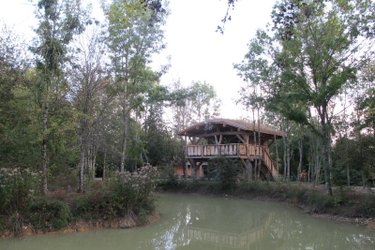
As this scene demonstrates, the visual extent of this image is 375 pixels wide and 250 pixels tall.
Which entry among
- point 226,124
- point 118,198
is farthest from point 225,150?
point 118,198

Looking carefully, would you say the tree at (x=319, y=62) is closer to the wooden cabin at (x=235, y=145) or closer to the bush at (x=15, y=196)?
the wooden cabin at (x=235, y=145)

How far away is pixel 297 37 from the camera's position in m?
17.3

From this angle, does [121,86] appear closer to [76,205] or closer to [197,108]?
[76,205]

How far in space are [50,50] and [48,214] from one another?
538 centimetres

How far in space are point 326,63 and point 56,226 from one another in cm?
1315

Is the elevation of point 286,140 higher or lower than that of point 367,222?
higher

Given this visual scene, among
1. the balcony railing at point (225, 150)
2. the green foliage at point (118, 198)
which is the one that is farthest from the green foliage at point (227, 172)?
the green foliage at point (118, 198)

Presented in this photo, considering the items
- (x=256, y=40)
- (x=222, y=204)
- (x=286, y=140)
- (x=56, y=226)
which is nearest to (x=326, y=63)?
(x=256, y=40)

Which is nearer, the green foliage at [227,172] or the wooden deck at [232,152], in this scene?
the green foliage at [227,172]

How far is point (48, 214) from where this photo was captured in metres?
11.4

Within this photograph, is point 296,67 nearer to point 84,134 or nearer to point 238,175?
point 238,175

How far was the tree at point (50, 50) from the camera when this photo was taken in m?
12.7

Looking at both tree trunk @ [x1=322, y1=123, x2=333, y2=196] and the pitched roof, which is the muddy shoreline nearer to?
tree trunk @ [x1=322, y1=123, x2=333, y2=196]

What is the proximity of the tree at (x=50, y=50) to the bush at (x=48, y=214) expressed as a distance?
4.46ft
